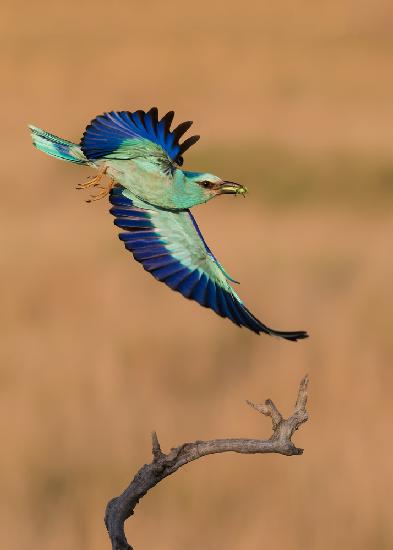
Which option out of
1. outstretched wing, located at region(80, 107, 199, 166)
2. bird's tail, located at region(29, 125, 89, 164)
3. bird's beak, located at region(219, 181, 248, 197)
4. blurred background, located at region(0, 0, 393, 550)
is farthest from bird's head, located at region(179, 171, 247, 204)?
blurred background, located at region(0, 0, 393, 550)

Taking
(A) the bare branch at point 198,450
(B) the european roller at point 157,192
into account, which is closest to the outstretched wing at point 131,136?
(B) the european roller at point 157,192

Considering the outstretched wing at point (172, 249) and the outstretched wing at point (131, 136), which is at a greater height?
the outstretched wing at point (131, 136)

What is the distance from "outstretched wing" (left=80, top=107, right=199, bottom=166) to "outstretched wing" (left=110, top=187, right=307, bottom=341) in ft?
0.70

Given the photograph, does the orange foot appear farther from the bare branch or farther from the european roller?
the bare branch

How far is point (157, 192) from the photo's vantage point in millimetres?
9352

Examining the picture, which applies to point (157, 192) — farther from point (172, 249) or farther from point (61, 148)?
point (61, 148)

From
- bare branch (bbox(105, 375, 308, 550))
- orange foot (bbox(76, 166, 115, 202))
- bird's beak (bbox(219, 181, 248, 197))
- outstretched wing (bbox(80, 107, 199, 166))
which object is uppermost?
outstretched wing (bbox(80, 107, 199, 166))

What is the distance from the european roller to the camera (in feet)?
30.7

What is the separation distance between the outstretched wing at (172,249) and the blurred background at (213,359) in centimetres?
732

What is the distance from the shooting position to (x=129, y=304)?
18312 mm

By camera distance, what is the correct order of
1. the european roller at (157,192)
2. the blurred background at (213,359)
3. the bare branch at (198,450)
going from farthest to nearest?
the blurred background at (213,359)
the european roller at (157,192)
the bare branch at (198,450)

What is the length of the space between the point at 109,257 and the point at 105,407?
1511mm

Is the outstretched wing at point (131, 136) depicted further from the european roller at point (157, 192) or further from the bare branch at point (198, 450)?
the bare branch at point (198, 450)

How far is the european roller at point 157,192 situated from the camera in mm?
9366
